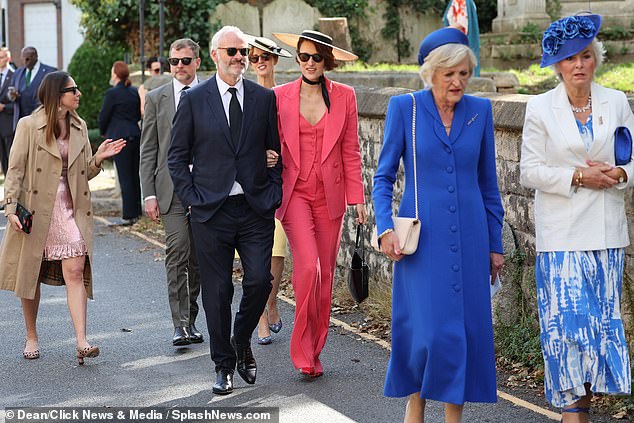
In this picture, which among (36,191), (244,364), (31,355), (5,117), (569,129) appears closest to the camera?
(569,129)

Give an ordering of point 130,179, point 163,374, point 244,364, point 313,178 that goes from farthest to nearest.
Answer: point 130,179
point 163,374
point 313,178
point 244,364

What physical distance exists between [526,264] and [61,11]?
104 ft

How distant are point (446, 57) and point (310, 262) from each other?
2.05 m

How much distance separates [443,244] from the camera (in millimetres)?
5715

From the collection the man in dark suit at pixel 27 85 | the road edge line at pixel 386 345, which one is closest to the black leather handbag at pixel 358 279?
the road edge line at pixel 386 345

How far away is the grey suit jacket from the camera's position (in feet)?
27.6

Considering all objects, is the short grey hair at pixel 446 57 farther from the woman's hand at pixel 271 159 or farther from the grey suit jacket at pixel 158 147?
the grey suit jacket at pixel 158 147

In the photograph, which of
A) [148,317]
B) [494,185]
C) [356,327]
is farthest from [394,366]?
[148,317]

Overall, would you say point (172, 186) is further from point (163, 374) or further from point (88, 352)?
point (163, 374)

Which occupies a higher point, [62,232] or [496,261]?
[496,261]

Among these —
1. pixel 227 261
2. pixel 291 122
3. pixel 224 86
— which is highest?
pixel 224 86

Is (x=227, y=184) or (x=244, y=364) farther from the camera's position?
(x=244, y=364)

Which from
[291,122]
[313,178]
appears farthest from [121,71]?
[313,178]

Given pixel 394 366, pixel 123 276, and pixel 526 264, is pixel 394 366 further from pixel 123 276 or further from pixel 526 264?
pixel 123 276
